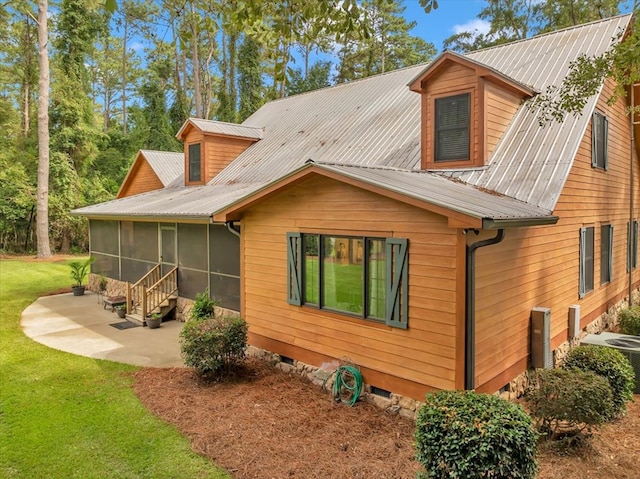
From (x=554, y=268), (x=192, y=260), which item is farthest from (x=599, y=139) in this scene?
(x=192, y=260)

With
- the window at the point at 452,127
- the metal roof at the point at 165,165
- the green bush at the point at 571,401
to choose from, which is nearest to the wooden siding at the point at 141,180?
the metal roof at the point at 165,165

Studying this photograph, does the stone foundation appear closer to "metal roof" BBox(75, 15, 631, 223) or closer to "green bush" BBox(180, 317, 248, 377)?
"green bush" BBox(180, 317, 248, 377)

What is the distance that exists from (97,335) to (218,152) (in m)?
6.50

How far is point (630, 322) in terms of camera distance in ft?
31.4

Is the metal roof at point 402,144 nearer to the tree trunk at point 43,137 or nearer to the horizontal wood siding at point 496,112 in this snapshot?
the horizontal wood siding at point 496,112

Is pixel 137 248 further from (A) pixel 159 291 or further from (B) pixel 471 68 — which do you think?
(B) pixel 471 68

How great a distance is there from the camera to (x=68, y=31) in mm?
25109

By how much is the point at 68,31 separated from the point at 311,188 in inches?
1001

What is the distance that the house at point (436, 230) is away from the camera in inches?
222

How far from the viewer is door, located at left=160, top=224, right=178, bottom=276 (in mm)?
11742

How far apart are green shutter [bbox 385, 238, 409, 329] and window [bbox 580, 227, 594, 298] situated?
16.5 ft

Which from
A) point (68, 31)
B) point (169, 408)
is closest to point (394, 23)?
point (68, 31)

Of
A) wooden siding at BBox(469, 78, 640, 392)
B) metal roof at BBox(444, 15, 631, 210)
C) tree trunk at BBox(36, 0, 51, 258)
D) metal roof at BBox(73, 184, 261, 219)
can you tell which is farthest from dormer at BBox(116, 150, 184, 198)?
wooden siding at BBox(469, 78, 640, 392)

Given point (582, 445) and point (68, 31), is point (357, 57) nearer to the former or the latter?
point (68, 31)
